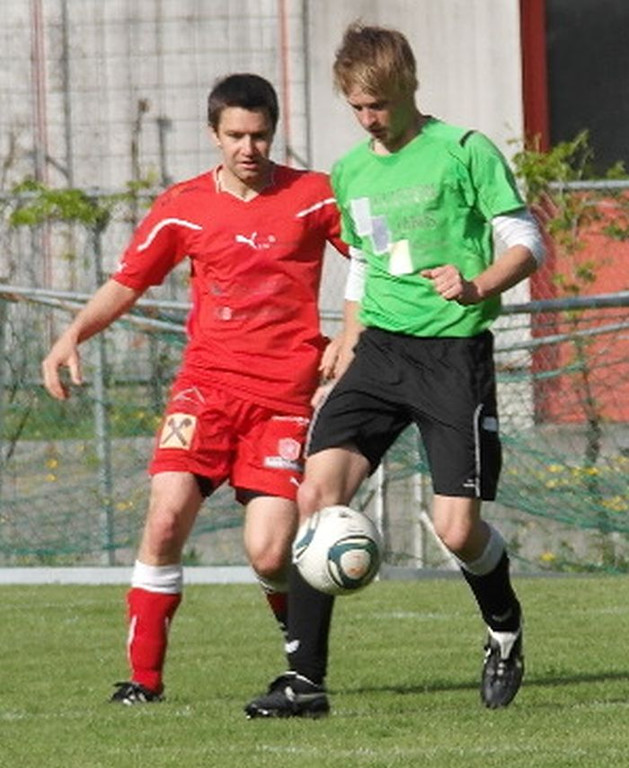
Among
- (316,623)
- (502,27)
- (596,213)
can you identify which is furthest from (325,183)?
(502,27)

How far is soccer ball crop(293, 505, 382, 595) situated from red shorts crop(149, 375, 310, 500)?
68 centimetres

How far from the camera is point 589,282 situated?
52.3ft

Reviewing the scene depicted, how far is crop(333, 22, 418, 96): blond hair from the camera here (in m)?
8.05

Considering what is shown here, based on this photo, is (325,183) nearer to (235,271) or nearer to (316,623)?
(235,271)

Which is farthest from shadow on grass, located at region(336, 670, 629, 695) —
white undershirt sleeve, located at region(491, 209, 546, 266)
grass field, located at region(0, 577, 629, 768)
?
white undershirt sleeve, located at region(491, 209, 546, 266)

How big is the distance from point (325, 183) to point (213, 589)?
5.00 metres

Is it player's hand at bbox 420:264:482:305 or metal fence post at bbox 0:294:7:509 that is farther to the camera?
metal fence post at bbox 0:294:7:509

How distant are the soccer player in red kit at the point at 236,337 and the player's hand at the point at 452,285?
1.17 m

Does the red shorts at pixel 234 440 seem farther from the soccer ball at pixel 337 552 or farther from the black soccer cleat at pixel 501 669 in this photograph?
the black soccer cleat at pixel 501 669

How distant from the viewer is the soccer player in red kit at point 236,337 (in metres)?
8.70

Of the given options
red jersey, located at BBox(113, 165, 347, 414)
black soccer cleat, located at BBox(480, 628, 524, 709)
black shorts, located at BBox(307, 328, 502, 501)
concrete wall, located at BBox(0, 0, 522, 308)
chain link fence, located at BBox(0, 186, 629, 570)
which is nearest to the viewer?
black shorts, located at BBox(307, 328, 502, 501)

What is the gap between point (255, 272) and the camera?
8.77m

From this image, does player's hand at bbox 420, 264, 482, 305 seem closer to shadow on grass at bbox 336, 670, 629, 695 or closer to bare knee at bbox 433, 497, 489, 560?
bare knee at bbox 433, 497, 489, 560

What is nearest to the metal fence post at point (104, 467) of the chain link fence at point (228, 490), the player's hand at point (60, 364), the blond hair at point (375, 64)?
the chain link fence at point (228, 490)
